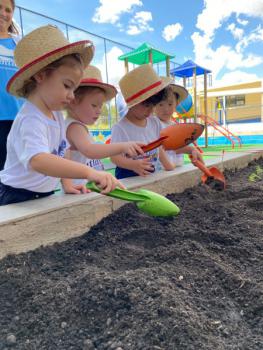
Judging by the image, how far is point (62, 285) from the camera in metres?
1.00

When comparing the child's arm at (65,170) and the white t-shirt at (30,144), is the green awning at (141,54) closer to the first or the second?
the white t-shirt at (30,144)

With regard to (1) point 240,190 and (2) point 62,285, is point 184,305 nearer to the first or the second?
(2) point 62,285

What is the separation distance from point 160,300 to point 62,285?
31 cm

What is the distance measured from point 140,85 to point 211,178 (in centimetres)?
88

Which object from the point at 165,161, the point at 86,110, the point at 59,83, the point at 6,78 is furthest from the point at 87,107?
the point at 165,161

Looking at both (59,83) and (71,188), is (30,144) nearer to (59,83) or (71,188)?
(59,83)

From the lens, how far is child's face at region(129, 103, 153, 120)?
7.77 ft

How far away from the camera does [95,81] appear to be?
1.88 meters

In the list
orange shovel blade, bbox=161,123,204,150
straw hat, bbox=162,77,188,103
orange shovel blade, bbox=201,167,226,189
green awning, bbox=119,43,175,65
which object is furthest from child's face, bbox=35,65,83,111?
green awning, bbox=119,43,175,65

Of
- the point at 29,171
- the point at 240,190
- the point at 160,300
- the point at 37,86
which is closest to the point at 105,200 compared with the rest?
the point at 29,171

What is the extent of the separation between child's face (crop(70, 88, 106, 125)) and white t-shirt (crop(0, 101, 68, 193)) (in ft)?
0.86

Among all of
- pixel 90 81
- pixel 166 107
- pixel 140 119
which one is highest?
pixel 90 81

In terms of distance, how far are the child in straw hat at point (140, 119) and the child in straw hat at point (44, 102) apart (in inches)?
26.2

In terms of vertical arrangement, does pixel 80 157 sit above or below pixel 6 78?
below
